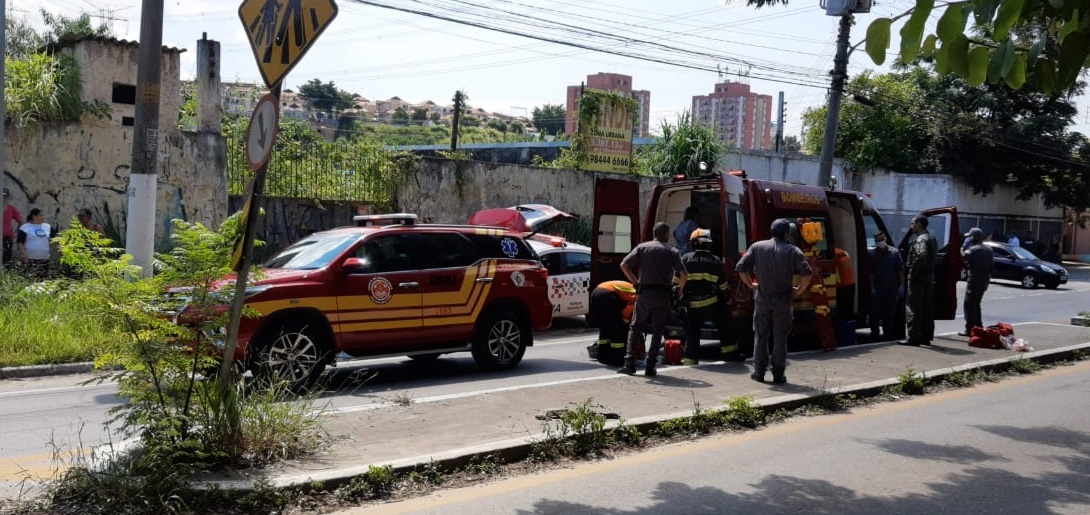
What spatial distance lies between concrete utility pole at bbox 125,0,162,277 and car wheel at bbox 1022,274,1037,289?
26790mm

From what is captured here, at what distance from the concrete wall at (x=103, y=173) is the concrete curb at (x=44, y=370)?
5989 millimetres

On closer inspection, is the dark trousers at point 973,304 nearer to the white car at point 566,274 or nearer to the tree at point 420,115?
the white car at point 566,274

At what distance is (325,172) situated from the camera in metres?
19.7

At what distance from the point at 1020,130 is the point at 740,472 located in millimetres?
A: 39823

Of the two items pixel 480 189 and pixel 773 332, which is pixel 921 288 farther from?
pixel 480 189

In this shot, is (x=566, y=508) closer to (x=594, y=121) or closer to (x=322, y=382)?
(x=322, y=382)

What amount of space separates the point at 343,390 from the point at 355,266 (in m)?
1.28

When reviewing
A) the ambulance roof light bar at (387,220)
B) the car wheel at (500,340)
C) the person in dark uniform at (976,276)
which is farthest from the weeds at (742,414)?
the person in dark uniform at (976,276)

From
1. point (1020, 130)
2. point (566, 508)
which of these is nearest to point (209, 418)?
point (566, 508)

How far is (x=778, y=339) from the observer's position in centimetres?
958

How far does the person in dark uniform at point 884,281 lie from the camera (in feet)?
44.4

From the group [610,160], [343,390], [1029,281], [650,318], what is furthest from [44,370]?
[1029,281]

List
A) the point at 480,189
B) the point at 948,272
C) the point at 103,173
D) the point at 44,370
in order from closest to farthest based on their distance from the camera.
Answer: the point at 44,370
the point at 948,272
the point at 103,173
the point at 480,189

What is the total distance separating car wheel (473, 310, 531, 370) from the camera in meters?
10.7
